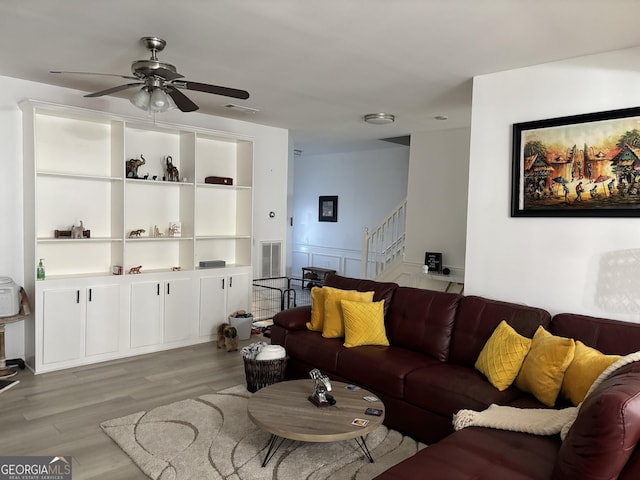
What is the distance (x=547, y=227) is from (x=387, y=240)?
393 cm

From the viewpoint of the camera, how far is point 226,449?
114 inches

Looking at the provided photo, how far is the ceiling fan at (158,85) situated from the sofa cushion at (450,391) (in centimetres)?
227

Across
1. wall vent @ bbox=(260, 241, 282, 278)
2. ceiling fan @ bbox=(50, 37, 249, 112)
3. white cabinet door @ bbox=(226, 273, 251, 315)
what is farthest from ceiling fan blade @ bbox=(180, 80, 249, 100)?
wall vent @ bbox=(260, 241, 282, 278)

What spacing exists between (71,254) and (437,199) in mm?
4398

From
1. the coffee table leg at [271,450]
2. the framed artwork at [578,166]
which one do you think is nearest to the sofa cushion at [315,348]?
the coffee table leg at [271,450]

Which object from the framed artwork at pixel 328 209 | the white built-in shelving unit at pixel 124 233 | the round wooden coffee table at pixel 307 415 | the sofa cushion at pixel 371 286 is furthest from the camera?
the framed artwork at pixel 328 209

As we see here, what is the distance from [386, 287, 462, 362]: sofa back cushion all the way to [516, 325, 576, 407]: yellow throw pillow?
29.2 inches

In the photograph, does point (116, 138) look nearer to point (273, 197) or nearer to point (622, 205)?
point (273, 197)

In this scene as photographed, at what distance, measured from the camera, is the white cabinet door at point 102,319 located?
4473 mm

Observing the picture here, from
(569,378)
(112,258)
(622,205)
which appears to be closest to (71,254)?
(112,258)

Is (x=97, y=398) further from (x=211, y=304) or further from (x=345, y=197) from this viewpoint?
(x=345, y=197)

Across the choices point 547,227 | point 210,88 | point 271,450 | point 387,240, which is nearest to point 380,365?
point 271,450

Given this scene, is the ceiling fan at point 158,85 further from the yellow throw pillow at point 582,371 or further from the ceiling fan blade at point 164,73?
the yellow throw pillow at point 582,371

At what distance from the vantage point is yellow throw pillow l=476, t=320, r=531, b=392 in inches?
113
